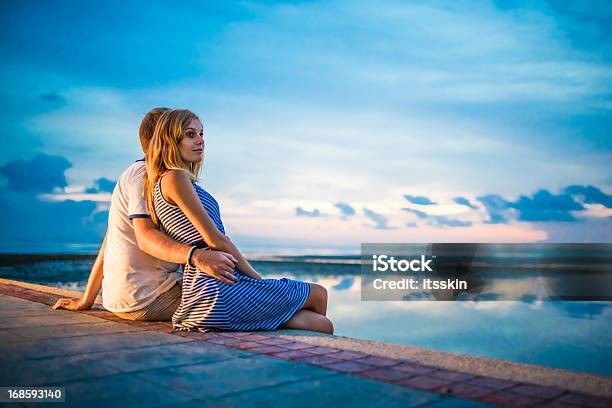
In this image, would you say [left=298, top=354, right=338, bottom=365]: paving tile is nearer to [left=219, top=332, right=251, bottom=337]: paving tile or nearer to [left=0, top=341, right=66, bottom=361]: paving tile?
[left=219, top=332, right=251, bottom=337]: paving tile

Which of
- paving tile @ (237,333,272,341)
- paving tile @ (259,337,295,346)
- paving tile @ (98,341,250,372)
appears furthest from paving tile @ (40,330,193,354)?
paving tile @ (259,337,295,346)

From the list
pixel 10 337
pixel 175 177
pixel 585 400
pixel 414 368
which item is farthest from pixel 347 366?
pixel 10 337

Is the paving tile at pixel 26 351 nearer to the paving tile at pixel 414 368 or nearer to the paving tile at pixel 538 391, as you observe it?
the paving tile at pixel 414 368

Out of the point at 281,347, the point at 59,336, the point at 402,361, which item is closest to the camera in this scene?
the point at 402,361

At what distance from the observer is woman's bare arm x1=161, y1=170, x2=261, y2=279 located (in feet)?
10.7

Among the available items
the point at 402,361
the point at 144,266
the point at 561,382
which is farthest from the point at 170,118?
the point at 561,382

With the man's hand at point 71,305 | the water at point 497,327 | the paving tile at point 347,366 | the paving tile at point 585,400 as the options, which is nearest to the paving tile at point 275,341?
the paving tile at point 347,366

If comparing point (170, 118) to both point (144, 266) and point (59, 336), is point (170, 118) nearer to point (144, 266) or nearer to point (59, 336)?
point (144, 266)

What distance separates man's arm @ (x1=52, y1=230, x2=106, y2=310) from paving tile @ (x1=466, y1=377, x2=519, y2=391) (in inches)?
109

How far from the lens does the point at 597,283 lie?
13.4m

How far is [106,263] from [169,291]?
19.8 inches

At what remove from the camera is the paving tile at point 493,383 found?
85.0 inches

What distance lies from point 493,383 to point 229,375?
3.63 feet

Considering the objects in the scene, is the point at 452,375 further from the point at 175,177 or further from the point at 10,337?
the point at 10,337
